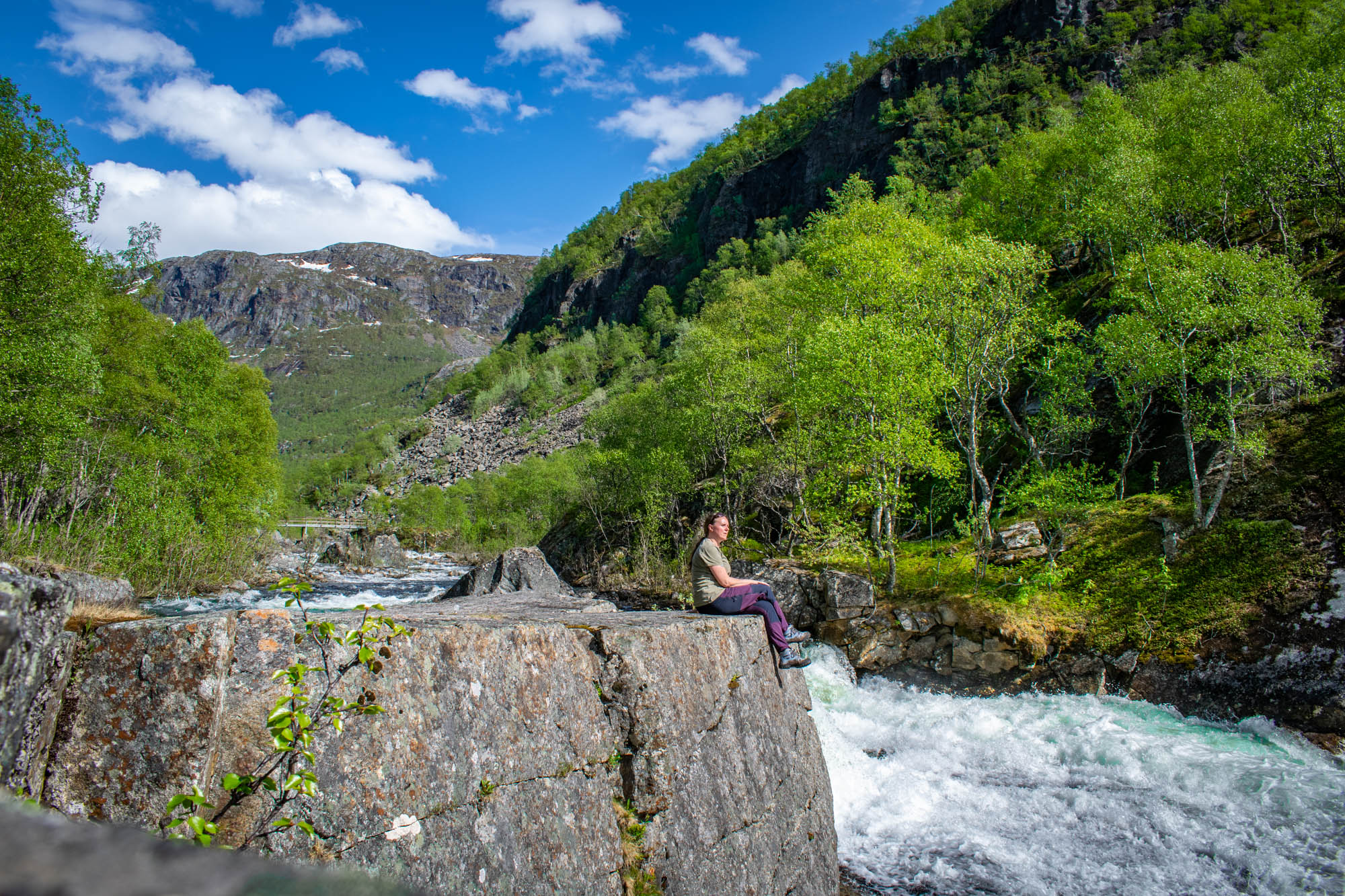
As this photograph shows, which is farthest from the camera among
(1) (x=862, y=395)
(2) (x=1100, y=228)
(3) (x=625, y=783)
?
(2) (x=1100, y=228)

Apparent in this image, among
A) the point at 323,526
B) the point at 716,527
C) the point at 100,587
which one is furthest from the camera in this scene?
the point at 323,526

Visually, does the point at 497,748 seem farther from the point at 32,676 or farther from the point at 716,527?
the point at 716,527

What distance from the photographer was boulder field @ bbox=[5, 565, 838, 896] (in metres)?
3.46

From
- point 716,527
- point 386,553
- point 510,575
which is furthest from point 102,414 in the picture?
point 386,553

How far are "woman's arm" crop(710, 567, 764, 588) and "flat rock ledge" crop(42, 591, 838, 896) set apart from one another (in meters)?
0.93

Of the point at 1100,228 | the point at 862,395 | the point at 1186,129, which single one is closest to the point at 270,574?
the point at 862,395

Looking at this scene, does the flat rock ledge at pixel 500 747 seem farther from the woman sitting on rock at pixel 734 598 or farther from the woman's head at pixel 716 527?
the woman's head at pixel 716 527

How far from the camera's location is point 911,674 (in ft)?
48.1

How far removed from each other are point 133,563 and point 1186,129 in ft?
136

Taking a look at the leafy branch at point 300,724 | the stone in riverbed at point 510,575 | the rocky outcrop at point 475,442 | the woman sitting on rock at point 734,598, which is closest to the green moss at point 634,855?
the leafy branch at point 300,724

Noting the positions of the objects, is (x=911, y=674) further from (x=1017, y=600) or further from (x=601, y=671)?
(x=601, y=671)

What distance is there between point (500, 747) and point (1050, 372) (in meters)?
17.7

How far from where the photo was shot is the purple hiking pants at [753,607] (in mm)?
7727

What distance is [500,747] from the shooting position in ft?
14.9
